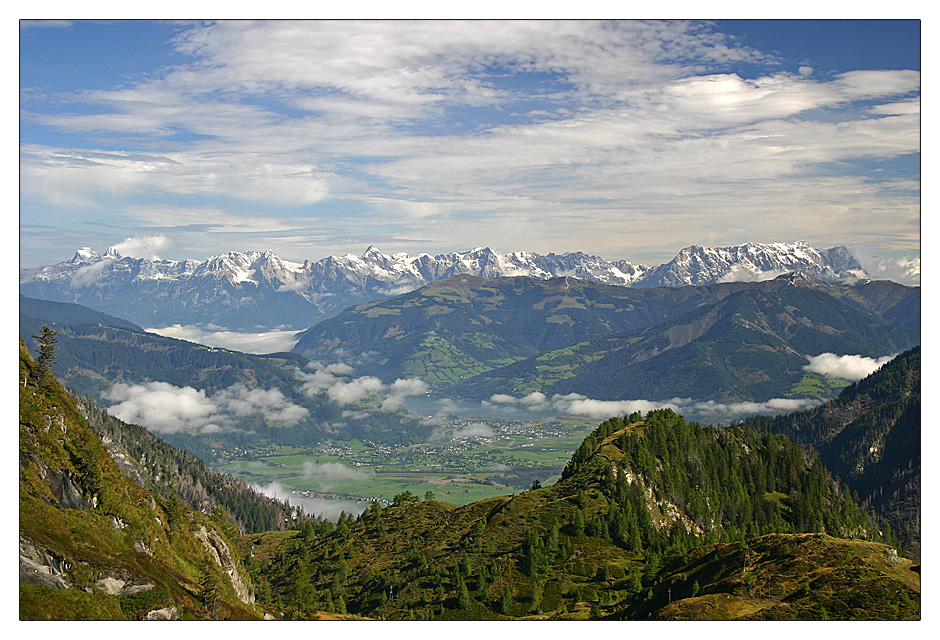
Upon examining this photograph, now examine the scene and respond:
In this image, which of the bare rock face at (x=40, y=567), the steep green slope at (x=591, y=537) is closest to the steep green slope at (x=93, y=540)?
the bare rock face at (x=40, y=567)

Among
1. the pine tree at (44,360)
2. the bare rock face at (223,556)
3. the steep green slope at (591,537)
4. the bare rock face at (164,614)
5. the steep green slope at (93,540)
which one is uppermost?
the pine tree at (44,360)

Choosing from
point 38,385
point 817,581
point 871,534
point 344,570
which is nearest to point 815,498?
point 871,534

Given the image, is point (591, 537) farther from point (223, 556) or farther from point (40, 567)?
point (40, 567)

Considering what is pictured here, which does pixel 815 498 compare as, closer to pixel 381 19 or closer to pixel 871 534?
pixel 871 534

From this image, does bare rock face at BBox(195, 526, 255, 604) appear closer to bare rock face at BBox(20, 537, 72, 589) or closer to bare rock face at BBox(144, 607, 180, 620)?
bare rock face at BBox(144, 607, 180, 620)

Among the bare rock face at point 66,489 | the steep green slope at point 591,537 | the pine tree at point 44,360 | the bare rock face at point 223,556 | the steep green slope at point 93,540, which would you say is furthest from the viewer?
the steep green slope at point 591,537

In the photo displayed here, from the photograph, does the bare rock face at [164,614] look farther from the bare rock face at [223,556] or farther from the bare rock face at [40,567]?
the bare rock face at [223,556]

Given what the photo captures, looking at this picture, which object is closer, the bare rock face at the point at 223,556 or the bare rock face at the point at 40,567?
the bare rock face at the point at 40,567

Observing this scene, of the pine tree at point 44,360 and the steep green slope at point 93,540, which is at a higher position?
the pine tree at point 44,360
